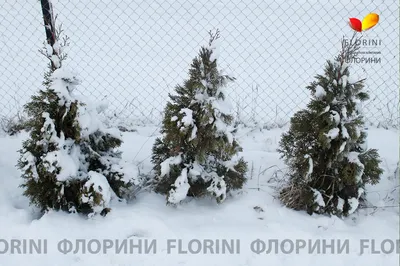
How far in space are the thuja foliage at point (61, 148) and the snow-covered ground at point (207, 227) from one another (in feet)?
0.52

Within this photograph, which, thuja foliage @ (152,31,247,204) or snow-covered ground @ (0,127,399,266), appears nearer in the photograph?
snow-covered ground @ (0,127,399,266)

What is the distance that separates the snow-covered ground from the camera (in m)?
2.27

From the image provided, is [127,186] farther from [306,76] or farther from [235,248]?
[306,76]

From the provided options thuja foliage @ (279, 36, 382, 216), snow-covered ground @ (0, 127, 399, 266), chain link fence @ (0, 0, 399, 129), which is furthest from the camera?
chain link fence @ (0, 0, 399, 129)

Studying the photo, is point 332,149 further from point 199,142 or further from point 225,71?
point 225,71

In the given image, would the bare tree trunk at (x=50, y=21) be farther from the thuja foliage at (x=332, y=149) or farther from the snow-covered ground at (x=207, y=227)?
the thuja foliage at (x=332, y=149)

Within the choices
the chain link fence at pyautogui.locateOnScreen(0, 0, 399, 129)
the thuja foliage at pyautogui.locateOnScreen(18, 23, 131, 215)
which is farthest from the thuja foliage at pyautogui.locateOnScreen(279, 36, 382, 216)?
the chain link fence at pyautogui.locateOnScreen(0, 0, 399, 129)

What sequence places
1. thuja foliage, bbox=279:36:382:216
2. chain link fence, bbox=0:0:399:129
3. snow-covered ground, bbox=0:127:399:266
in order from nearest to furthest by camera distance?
snow-covered ground, bbox=0:127:399:266 → thuja foliage, bbox=279:36:382:216 → chain link fence, bbox=0:0:399:129

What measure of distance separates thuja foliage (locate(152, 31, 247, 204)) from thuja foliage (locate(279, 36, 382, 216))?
416 millimetres

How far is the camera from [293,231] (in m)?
2.43

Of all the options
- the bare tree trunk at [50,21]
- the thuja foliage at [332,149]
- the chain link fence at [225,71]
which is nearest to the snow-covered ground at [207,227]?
the thuja foliage at [332,149]

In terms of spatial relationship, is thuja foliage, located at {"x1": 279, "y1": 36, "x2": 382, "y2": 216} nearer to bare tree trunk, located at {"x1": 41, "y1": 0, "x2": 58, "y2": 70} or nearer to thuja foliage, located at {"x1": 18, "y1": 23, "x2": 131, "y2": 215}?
thuja foliage, located at {"x1": 18, "y1": 23, "x2": 131, "y2": 215}

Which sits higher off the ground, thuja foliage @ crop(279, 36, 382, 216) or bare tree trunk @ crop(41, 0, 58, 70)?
bare tree trunk @ crop(41, 0, 58, 70)

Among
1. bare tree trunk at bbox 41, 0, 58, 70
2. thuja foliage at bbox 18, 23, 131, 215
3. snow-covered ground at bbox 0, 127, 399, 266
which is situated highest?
bare tree trunk at bbox 41, 0, 58, 70
